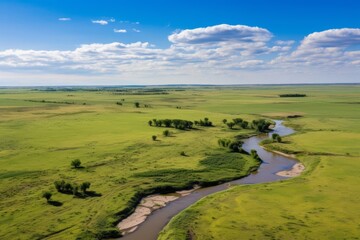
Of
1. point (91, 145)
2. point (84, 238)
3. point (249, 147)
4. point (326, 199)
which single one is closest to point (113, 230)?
point (84, 238)

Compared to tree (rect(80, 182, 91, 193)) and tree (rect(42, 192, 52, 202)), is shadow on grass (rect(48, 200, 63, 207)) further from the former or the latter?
tree (rect(80, 182, 91, 193))

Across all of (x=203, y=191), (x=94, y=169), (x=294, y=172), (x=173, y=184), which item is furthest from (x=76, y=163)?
(x=294, y=172)

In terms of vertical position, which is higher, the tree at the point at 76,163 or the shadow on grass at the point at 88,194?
the tree at the point at 76,163

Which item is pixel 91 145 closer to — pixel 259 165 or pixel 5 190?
pixel 5 190

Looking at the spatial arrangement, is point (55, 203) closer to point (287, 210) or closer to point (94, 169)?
point (94, 169)

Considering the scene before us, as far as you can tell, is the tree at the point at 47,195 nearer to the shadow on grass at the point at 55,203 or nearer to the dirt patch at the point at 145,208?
the shadow on grass at the point at 55,203

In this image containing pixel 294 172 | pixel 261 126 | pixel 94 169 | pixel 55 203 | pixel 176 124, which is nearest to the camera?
pixel 55 203

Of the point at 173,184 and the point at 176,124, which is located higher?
the point at 176,124

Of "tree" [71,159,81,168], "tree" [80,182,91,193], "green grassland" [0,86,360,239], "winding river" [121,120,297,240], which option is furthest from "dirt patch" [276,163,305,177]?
"tree" [71,159,81,168]

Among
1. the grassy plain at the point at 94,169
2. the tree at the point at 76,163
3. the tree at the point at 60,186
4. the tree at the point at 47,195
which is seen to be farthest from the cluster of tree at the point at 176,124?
the tree at the point at 47,195
